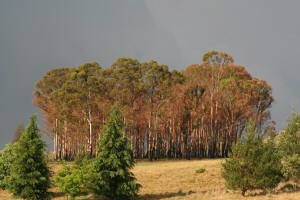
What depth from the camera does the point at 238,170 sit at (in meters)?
24.1

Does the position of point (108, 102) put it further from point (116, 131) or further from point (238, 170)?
point (238, 170)

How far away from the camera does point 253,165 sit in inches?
944

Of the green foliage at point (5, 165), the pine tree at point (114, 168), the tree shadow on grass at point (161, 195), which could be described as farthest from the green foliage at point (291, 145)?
the green foliage at point (5, 165)

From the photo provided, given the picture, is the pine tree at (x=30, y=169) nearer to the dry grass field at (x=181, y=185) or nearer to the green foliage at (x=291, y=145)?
the dry grass field at (x=181, y=185)

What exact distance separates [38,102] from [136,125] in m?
18.3

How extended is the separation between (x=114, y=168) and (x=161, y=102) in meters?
24.5

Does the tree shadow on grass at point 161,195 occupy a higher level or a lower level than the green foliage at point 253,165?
lower

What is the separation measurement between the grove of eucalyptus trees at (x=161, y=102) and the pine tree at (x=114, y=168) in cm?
1933

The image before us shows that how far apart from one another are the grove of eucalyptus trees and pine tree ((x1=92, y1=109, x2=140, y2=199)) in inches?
761

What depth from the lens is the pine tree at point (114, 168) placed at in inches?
1020

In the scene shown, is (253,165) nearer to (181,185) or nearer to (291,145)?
(291,145)

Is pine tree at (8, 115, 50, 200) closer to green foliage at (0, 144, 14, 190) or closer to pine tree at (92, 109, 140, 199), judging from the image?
pine tree at (92, 109, 140, 199)

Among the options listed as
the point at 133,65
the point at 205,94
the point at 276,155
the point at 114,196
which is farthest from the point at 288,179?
the point at 133,65

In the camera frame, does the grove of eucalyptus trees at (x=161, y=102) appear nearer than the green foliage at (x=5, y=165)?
No
